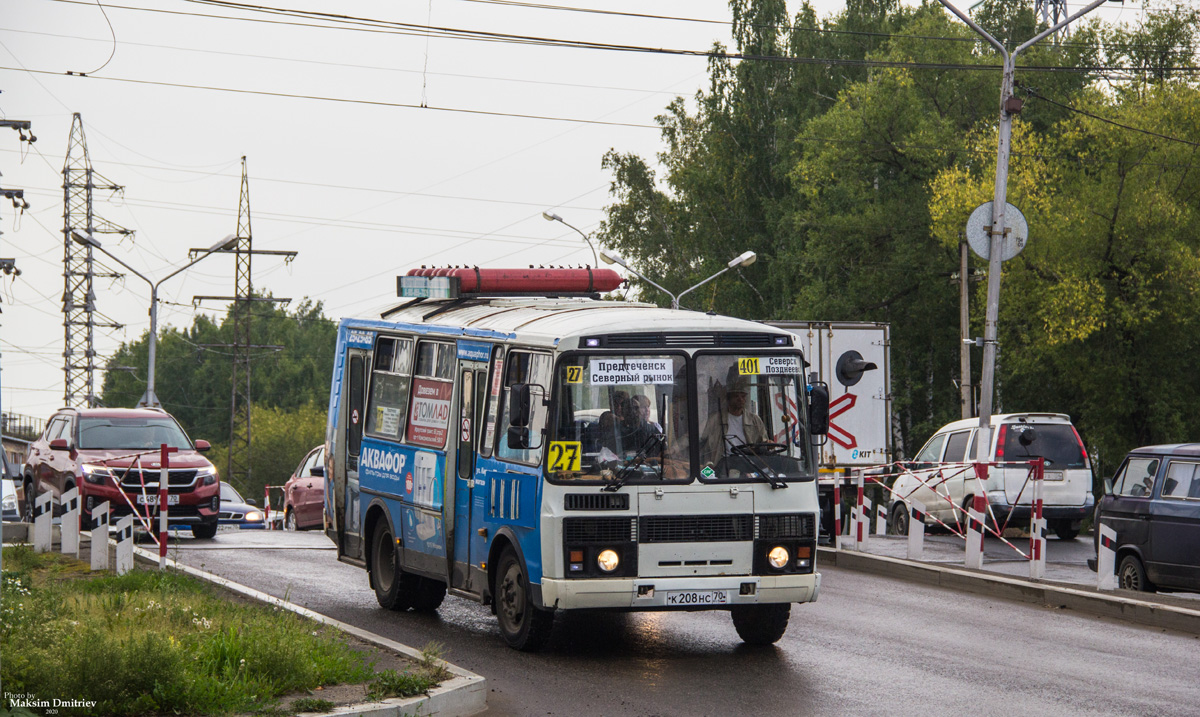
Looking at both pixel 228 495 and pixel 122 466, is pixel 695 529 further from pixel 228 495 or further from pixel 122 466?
pixel 228 495

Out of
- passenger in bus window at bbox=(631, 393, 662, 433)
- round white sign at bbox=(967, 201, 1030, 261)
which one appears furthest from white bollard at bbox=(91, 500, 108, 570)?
round white sign at bbox=(967, 201, 1030, 261)

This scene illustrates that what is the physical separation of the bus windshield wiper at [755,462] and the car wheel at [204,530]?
14279 millimetres

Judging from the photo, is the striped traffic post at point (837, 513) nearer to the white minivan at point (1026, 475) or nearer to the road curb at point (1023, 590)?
the road curb at point (1023, 590)

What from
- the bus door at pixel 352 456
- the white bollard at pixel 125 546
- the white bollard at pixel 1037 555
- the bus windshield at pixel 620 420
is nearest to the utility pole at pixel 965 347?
the white bollard at pixel 1037 555

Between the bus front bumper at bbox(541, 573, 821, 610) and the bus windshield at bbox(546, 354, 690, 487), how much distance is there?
2.57ft

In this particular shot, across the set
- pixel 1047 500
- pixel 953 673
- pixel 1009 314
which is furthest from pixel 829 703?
pixel 1009 314

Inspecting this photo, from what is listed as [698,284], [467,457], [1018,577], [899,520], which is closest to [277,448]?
[698,284]

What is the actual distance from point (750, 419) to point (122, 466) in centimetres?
1367

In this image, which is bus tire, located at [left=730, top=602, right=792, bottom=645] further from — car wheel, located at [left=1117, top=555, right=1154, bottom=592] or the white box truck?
the white box truck

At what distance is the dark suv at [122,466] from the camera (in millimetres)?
22250

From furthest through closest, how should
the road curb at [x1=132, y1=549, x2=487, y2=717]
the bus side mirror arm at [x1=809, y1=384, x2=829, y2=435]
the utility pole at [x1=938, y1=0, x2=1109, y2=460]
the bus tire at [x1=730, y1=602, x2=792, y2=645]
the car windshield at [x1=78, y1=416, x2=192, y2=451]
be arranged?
1. the car windshield at [x1=78, y1=416, x2=192, y2=451]
2. the utility pole at [x1=938, y1=0, x2=1109, y2=460]
3. the bus tire at [x1=730, y1=602, x2=792, y2=645]
4. the bus side mirror arm at [x1=809, y1=384, x2=829, y2=435]
5. the road curb at [x1=132, y1=549, x2=487, y2=717]

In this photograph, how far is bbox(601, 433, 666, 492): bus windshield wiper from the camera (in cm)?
1122

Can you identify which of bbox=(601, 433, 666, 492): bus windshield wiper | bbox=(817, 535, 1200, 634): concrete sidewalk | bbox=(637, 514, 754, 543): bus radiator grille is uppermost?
bbox=(601, 433, 666, 492): bus windshield wiper

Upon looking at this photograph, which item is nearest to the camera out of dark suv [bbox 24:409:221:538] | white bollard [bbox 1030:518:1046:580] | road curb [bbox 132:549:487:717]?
road curb [bbox 132:549:487:717]
